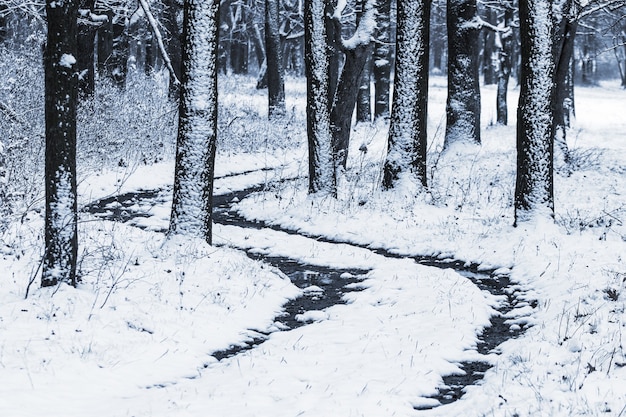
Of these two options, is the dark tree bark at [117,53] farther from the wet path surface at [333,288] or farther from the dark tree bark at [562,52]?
the dark tree bark at [562,52]

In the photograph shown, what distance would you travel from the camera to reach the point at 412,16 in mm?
12945

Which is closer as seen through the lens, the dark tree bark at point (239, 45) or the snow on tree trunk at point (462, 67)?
the snow on tree trunk at point (462, 67)

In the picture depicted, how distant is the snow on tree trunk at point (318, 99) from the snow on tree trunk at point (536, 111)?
394 cm

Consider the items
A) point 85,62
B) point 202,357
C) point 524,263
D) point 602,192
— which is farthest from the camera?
point 85,62

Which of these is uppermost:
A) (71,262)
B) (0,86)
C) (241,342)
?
(0,86)

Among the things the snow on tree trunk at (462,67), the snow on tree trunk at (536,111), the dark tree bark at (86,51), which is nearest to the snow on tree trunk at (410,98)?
the snow on tree trunk at (536,111)

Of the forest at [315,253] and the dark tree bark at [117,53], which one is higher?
the dark tree bark at [117,53]

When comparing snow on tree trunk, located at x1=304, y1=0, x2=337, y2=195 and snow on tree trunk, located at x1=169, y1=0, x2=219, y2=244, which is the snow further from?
snow on tree trunk, located at x1=304, y1=0, x2=337, y2=195

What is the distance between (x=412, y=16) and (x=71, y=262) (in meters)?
8.56

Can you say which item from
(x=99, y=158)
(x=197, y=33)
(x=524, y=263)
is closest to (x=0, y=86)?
(x=99, y=158)

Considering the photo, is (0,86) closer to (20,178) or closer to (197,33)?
(20,178)

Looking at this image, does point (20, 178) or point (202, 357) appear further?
point (20, 178)

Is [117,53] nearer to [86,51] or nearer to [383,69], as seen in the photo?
[86,51]

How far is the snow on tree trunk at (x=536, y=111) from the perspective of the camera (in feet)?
34.3
